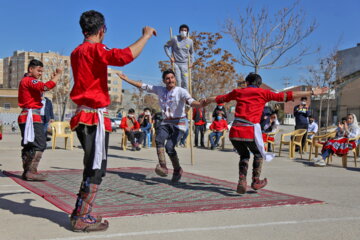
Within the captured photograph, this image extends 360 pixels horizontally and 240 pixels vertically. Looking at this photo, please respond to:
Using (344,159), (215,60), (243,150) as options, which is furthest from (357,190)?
(215,60)

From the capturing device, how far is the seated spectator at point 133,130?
16.2 meters

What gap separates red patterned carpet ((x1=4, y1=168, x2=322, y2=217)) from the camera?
5.30 metres

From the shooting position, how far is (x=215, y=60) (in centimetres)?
3762

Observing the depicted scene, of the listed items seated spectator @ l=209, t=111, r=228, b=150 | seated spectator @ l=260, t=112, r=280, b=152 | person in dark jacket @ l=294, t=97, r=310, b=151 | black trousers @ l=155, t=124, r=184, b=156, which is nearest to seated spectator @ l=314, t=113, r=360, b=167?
seated spectator @ l=260, t=112, r=280, b=152

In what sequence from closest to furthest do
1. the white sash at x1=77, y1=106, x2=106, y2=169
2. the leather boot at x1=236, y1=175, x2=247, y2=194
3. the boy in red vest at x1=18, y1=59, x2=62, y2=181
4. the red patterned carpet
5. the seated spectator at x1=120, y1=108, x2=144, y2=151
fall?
1. the white sash at x1=77, y1=106, x2=106, y2=169
2. the red patterned carpet
3. the leather boot at x1=236, y1=175, x2=247, y2=194
4. the boy in red vest at x1=18, y1=59, x2=62, y2=181
5. the seated spectator at x1=120, y1=108, x2=144, y2=151

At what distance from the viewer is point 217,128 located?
17.2 m

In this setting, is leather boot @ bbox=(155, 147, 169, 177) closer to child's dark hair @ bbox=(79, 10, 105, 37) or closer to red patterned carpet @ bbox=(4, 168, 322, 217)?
red patterned carpet @ bbox=(4, 168, 322, 217)

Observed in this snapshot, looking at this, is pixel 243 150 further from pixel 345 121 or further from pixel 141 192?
pixel 345 121

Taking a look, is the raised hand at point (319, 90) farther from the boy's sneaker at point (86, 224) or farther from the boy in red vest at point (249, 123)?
the boy's sneaker at point (86, 224)

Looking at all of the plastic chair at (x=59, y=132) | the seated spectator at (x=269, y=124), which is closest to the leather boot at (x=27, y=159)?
the plastic chair at (x=59, y=132)

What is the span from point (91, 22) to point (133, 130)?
1234 cm

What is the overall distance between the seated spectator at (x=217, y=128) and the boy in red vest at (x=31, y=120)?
1038cm

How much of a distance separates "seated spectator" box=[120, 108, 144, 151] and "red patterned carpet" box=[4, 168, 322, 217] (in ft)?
26.1

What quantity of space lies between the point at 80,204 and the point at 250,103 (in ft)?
10.4
